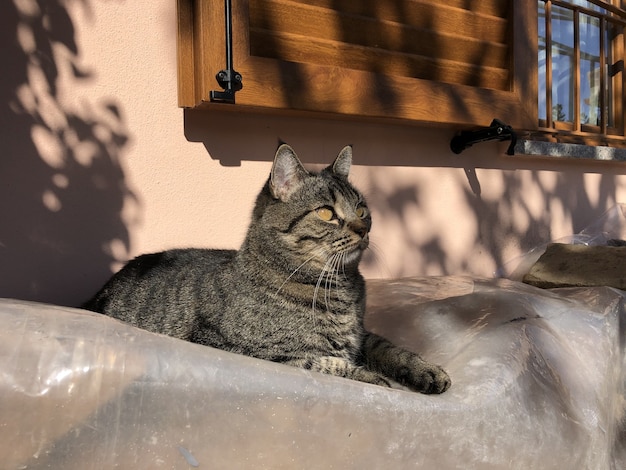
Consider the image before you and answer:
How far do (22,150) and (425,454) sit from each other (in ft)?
6.00

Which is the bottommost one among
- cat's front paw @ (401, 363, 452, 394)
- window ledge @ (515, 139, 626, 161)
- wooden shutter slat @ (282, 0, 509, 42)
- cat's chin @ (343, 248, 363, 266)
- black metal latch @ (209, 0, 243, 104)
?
cat's front paw @ (401, 363, 452, 394)

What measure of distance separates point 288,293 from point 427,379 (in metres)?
0.53

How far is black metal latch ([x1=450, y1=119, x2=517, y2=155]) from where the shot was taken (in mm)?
2885

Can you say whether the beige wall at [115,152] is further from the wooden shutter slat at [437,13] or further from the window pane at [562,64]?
the window pane at [562,64]

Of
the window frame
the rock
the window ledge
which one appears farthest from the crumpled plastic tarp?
the window frame

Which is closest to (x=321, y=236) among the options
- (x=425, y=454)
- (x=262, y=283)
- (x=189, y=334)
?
(x=262, y=283)

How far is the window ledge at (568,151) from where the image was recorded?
3297 millimetres

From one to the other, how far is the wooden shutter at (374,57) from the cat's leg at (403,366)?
111 centimetres

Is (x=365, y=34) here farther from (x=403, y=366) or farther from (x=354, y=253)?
(x=403, y=366)

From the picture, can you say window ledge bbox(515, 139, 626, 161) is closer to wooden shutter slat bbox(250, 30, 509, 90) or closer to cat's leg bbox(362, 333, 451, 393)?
wooden shutter slat bbox(250, 30, 509, 90)

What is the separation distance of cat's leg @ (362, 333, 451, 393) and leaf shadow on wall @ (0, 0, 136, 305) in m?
1.20

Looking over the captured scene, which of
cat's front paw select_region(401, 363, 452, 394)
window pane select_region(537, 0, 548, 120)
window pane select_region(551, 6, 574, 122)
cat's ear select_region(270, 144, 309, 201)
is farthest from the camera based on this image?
window pane select_region(551, 6, 574, 122)

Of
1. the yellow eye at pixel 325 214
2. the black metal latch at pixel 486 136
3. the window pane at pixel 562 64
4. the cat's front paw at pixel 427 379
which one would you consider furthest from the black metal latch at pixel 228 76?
the window pane at pixel 562 64

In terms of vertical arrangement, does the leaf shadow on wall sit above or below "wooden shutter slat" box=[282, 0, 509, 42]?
below
